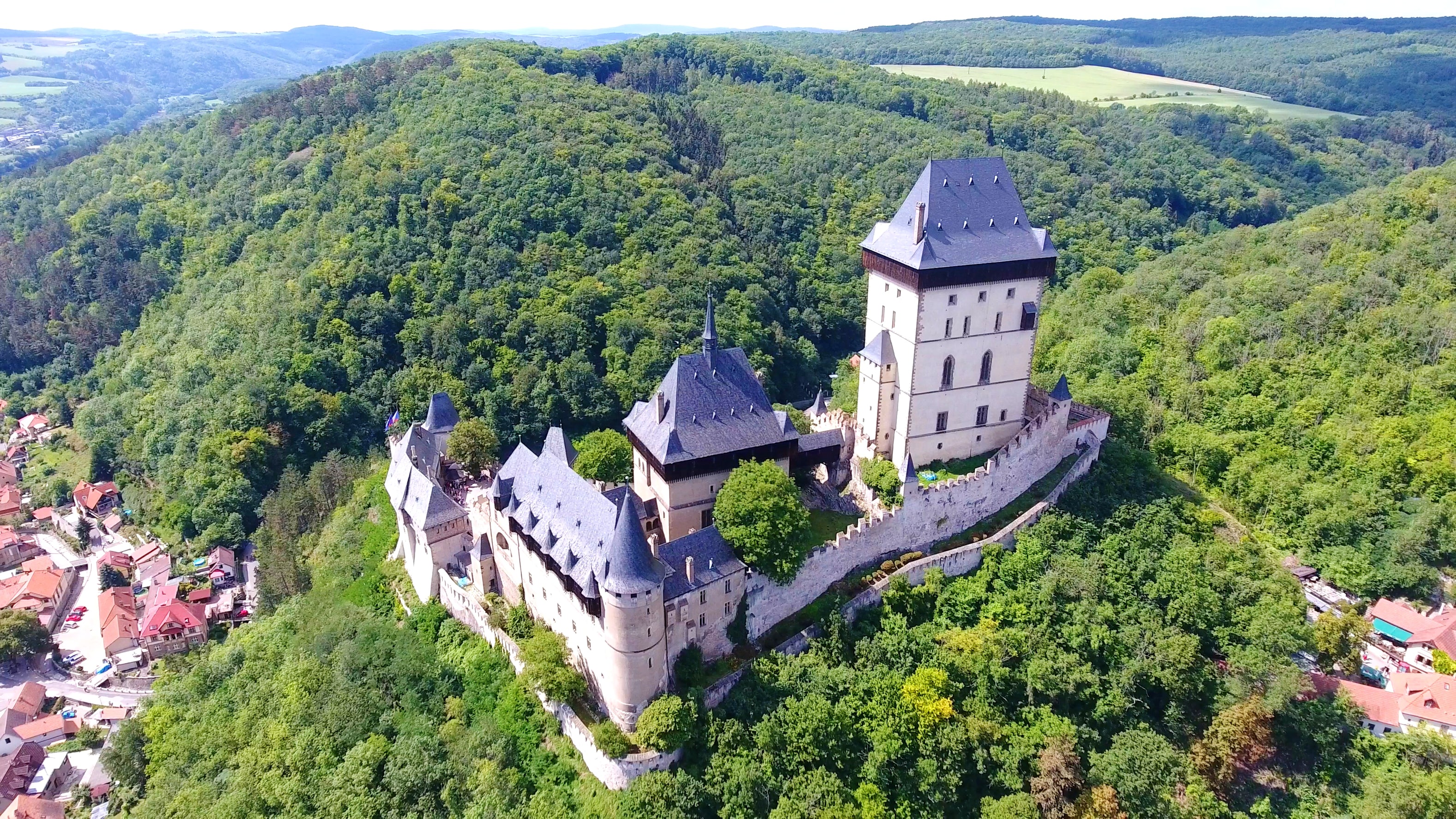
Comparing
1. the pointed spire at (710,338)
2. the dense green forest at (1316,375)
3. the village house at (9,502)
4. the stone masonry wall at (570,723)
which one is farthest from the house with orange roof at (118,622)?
the dense green forest at (1316,375)

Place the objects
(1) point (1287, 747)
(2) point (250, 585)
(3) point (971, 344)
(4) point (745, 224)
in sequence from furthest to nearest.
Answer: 1. (4) point (745, 224)
2. (2) point (250, 585)
3. (3) point (971, 344)
4. (1) point (1287, 747)

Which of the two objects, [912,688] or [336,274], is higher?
[336,274]

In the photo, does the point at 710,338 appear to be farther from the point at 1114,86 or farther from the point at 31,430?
the point at 1114,86

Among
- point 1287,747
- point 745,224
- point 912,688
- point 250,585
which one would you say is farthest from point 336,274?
point 1287,747

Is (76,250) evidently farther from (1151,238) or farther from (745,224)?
(1151,238)

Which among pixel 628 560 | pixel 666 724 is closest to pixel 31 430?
pixel 628 560

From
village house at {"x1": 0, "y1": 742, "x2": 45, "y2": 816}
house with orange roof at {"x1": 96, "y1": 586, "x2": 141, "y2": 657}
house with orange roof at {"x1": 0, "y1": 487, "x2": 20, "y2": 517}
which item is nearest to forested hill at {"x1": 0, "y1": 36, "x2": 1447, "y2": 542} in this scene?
house with orange roof at {"x1": 96, "y1": 586, "x2": 141, "y2": 657}

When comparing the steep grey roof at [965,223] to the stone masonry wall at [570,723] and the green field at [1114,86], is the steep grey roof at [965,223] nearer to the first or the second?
the stone masonry wall at [570,723]
